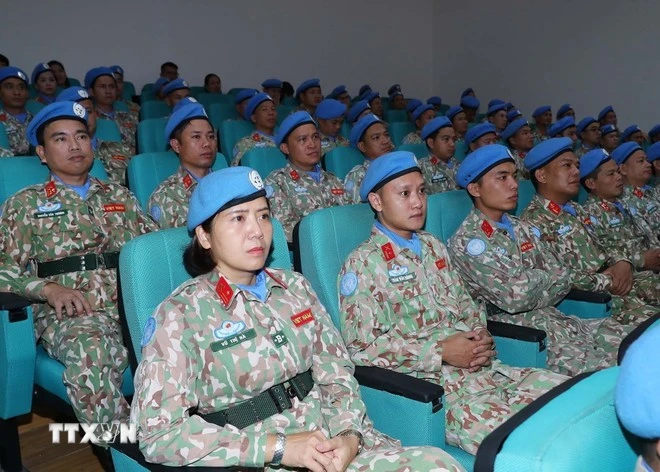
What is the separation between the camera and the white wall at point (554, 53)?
27.0 feet

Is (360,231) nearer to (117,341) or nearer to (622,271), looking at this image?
(117,341)

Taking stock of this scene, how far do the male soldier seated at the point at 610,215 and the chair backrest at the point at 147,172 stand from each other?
2332 millimetres

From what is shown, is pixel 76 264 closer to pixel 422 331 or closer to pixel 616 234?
pixel 422 331

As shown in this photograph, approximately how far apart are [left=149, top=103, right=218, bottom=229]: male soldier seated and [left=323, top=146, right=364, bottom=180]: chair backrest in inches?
45.5

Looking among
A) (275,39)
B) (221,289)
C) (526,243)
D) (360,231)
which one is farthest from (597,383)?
(275,39)

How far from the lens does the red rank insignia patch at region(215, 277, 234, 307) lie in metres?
1.54

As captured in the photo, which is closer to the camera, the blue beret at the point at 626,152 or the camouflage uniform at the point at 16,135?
the blue beret at the point at 626,152

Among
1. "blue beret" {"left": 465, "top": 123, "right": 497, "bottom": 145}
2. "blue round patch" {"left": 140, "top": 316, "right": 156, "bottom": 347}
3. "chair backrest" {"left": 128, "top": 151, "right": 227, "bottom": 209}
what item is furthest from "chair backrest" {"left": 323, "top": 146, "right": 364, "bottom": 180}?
"blue round patch" {"left": 140, "top": 316, "right": 156, "bottom": 347}

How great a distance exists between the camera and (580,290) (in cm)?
266

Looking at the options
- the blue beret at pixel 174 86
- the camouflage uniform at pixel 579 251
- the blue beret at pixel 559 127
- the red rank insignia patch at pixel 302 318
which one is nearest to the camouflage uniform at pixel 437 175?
the camouflage uniform at pixel 579 251

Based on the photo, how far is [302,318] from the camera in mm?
1645

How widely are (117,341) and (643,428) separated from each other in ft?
5.84

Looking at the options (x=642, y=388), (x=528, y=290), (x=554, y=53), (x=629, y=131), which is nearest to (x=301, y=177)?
(x=528, y=290)

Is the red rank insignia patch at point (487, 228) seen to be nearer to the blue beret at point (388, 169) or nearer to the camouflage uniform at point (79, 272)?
the blue beret at point (388, 169)
